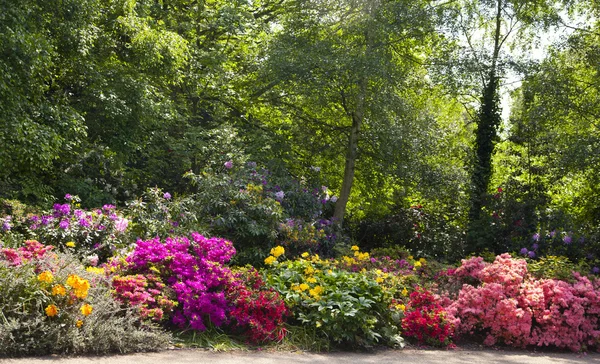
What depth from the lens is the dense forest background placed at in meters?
9.80

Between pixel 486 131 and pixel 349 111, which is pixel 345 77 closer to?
pixel 349 111

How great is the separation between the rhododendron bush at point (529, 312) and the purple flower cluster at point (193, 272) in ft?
7.40

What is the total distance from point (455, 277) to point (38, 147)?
17.8ft

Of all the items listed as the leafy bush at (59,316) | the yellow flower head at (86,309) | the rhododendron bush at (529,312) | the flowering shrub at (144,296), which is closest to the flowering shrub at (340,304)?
the rhododendron bush at (529,312)

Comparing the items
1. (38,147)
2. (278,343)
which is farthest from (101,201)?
(278,343)

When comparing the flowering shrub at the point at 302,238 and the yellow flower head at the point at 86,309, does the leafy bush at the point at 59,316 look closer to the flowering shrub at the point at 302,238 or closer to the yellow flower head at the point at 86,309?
the yellow flower head at the point at 86,309

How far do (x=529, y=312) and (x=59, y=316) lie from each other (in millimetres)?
4221

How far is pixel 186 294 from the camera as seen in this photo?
201 inches

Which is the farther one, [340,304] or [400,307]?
[400,307]

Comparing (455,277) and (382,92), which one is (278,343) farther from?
(382,92)

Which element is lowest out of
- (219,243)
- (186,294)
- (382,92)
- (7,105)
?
(186,294)

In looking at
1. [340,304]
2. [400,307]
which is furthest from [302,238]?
[340,304]

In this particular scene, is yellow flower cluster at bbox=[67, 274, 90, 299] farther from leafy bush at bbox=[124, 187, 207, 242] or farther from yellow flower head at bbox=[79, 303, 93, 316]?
leafy bush at bbox=[124, 187, 207, 242]

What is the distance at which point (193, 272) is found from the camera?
5.39 m
